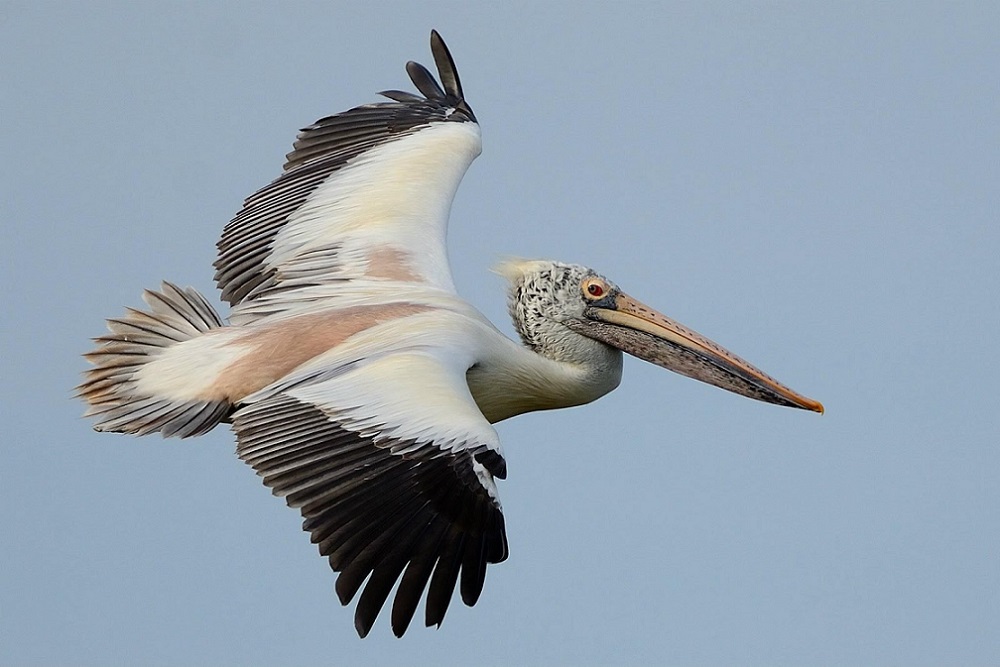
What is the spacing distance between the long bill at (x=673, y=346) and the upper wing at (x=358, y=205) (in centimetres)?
83

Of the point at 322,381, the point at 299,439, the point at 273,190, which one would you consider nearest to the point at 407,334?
the point at 322,381

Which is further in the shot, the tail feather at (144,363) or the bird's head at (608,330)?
the bird's head at (608,330)

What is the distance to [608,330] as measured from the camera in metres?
8.20

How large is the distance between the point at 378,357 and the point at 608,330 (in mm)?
1698

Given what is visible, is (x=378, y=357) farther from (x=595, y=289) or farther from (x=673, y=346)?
(x=673, y=346)

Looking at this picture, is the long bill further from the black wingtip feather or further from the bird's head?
the black wingtip feather

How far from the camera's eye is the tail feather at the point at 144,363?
7.01 meters

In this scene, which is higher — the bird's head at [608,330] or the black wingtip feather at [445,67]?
the black wingtip feather at [445,67]

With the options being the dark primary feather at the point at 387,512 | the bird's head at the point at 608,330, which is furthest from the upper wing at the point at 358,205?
the dark primary feather at the point at 387,512

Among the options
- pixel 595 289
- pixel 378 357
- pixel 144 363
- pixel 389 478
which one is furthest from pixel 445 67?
pixel 389 478

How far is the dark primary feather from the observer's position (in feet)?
19.4

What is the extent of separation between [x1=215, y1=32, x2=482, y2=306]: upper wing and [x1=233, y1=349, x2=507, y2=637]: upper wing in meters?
1.56

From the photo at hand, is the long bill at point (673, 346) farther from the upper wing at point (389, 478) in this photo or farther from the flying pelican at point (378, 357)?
the upper wing at point (389, 478)

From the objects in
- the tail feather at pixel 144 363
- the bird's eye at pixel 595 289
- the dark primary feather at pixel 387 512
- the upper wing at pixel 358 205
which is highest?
the upper wing at pixel 358 205
